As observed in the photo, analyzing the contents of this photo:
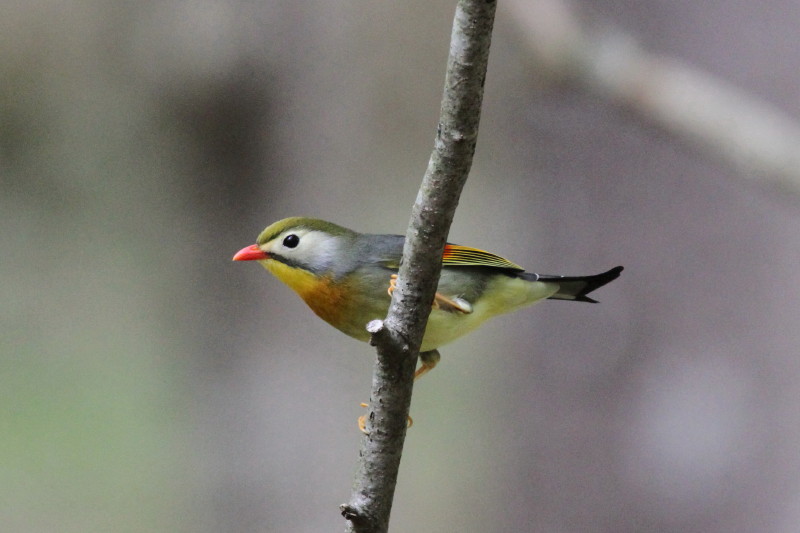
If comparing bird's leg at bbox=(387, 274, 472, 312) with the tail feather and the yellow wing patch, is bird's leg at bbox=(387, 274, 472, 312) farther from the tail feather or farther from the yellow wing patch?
the tail feather

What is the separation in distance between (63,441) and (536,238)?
3.73 meters

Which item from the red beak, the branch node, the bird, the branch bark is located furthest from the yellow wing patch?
the branch node

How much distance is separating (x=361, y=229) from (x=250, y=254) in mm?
2702

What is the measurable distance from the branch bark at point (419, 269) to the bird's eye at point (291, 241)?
1.03 metres

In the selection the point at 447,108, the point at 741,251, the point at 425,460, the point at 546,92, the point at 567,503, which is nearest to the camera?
the point at 447,108

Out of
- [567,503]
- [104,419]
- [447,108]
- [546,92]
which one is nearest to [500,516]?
[567,503]

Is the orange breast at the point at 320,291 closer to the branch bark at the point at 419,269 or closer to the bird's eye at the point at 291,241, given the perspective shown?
the bird's eye at the point at 291,241

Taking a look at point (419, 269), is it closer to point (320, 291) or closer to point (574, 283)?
point (320, 291)

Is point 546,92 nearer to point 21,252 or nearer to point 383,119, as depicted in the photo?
point 383,119

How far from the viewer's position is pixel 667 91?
146 inches

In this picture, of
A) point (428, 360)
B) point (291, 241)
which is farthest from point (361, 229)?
point (291, 241)

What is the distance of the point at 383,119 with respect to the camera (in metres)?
5.73

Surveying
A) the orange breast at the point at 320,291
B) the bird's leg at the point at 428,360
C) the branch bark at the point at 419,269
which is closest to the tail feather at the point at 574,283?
the bird's leg at the point at 428,360

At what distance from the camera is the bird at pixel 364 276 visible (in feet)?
10.4
